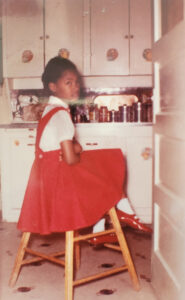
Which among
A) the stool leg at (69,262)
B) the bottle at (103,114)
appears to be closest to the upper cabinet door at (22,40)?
the bottle at (103,114)

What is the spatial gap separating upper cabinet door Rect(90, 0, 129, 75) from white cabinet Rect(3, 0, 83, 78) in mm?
141

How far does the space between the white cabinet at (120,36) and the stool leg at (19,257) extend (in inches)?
88.7

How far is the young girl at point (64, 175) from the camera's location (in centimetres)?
173

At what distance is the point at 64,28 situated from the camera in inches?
150

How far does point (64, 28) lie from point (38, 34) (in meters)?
0.28

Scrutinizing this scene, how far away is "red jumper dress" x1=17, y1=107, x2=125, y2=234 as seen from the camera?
5.66 feet

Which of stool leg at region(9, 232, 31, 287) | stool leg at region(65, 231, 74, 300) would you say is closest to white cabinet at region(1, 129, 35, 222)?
stool leg at region(9, 232, 31, 287)

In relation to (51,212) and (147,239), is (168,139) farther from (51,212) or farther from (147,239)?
(147,239)

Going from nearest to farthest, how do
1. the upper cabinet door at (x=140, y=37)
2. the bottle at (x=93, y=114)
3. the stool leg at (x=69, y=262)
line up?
the stool leg at (x=69, y=262), the upper cabinet door at (x=140, y=37), the bottle at (x=93, y=114)

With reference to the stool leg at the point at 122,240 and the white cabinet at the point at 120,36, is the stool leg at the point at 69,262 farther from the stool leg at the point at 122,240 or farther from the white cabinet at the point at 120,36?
the white cabinet at the point at 120,36

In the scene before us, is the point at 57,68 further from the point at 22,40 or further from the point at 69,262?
the point at 22,40

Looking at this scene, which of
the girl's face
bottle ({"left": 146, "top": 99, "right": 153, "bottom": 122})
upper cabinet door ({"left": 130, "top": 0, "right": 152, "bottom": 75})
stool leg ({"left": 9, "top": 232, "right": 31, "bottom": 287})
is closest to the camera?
the girl's face

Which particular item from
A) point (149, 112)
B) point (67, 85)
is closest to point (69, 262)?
point (67, 85)

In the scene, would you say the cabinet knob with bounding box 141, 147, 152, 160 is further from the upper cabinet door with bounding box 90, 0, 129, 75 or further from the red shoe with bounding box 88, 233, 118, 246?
the red shoe with bounding box 88, 233, 118, 246
